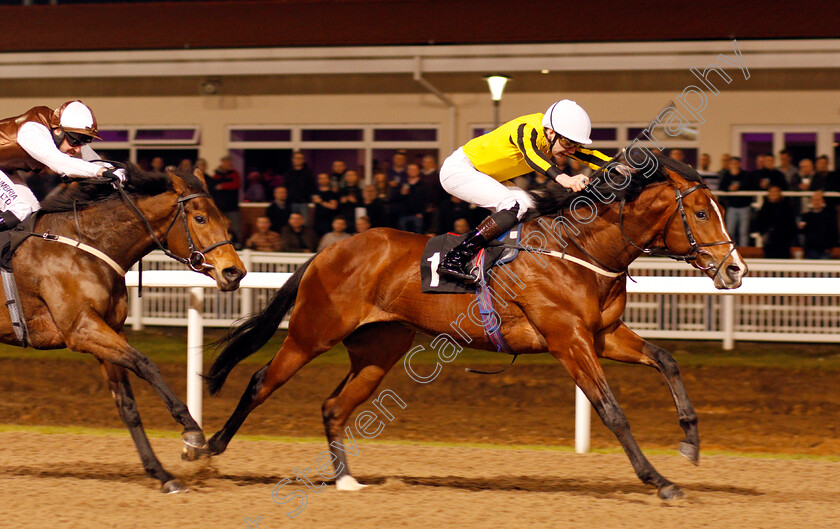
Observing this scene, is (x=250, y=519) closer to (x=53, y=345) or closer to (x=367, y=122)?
(x=53, y=345)

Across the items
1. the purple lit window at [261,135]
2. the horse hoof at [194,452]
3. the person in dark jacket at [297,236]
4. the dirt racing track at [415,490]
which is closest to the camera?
the dirt racing track at [415,490]

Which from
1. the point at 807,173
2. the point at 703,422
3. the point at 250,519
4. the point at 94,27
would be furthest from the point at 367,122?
the point at 250,519

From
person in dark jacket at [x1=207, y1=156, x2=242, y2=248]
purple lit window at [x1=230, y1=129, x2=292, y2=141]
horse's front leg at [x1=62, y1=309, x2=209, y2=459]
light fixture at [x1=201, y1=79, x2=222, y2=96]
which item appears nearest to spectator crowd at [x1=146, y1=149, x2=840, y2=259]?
person in dark jacket at [x1=207, y1=156, x2=242, y2=248]

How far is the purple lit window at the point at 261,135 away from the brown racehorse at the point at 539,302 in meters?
9.10

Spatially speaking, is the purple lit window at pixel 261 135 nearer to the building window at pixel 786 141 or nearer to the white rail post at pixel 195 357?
the building window at pixel 786 141

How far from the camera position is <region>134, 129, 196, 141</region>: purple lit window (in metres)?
14.2

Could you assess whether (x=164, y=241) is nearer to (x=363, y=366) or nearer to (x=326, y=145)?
(x=363, y=366)

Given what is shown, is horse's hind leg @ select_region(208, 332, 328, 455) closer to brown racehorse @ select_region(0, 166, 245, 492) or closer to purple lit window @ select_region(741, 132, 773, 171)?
brown racehorse @ select_region(0, 166, 245, 492)

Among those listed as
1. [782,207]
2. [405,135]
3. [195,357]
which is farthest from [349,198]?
[195,357]

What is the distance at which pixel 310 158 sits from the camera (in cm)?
1399

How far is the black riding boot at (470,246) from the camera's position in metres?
4.78

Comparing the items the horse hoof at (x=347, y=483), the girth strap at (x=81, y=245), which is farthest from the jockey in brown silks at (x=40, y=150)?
the horse hoof at (x=347, y=483)

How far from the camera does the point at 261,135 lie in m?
14.1

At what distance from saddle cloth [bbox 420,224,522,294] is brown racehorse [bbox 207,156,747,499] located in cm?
5
